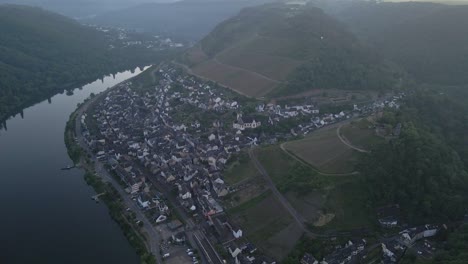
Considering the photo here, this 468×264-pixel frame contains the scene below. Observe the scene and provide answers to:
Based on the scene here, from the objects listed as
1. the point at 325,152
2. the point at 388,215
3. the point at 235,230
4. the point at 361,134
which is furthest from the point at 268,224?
the point at 361,134

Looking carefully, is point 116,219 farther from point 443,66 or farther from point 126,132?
point 443,66

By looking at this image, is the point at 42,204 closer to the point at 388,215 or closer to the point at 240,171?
the point at 240,171

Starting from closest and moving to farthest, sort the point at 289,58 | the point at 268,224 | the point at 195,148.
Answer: the point at 268,224 → the point at 195,148 → the point at 289,58

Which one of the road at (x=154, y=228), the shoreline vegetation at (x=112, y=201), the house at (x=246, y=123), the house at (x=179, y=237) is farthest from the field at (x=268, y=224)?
the house at (x=246, y=123)

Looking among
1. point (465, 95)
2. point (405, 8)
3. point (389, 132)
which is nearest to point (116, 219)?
point (389, 132)

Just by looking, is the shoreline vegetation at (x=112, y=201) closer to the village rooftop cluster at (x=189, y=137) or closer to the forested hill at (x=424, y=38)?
the village rooftop cluster at (x=189, y=137)

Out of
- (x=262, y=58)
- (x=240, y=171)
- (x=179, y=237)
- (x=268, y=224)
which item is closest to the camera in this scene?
(x=179, y=237)
